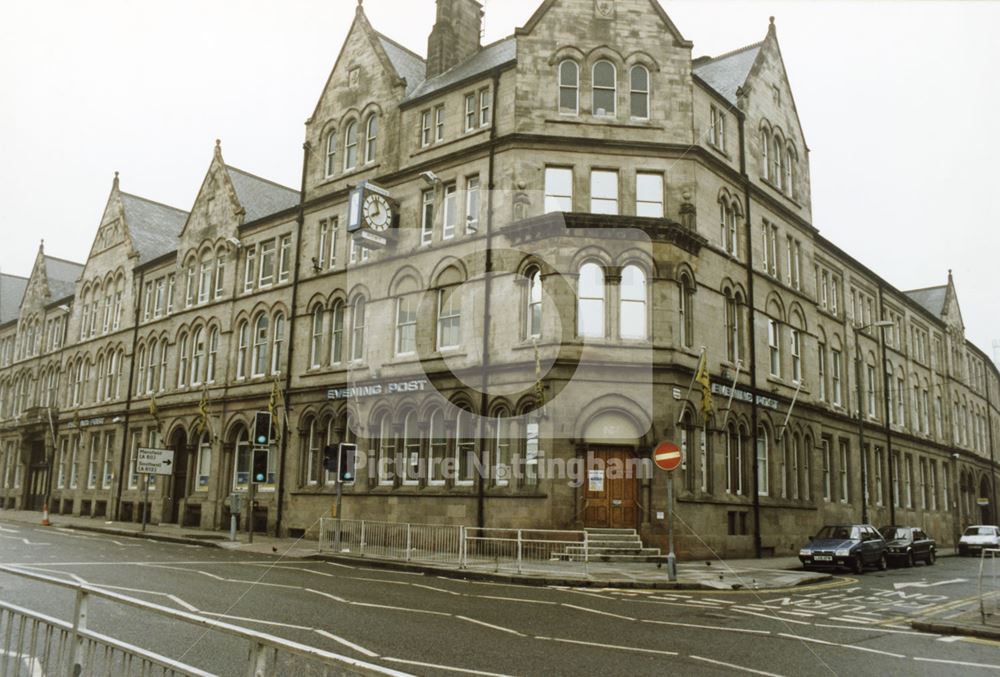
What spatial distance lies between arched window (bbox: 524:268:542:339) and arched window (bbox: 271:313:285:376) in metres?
13.9

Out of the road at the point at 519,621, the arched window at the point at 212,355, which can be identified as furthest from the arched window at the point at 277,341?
the road at the point at 519,621

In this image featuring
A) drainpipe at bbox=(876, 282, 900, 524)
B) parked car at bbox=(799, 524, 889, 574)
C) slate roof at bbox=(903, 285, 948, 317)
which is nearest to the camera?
parked car at bbox=(799, 524, 889, 574)

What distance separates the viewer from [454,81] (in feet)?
99.8

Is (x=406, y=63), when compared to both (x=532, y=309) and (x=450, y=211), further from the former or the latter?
(x=532, y=309)

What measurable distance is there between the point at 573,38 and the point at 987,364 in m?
55.8

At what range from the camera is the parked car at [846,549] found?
2455 centimetres

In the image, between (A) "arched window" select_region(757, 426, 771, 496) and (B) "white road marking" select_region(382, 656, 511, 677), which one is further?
(A) "arched window" select_region(757, 426, 771, 496)

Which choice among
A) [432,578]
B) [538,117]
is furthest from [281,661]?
[538,117]

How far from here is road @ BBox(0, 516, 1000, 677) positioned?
9.55 m

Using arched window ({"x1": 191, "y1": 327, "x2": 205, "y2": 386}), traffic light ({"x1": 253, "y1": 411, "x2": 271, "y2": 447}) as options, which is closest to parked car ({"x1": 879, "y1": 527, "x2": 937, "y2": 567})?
traffic light ({"x1": 253, "y1": 411, "x2": 271, "y2": 447})

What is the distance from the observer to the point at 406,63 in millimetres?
35344

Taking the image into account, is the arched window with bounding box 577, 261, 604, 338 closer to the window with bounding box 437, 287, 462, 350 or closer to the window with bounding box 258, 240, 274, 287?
the window with bounding box 437, 287, 462, 350

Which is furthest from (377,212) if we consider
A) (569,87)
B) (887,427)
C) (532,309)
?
(887,427)

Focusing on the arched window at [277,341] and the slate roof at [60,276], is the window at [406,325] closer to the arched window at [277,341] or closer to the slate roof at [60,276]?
the arched window at [277,341]
